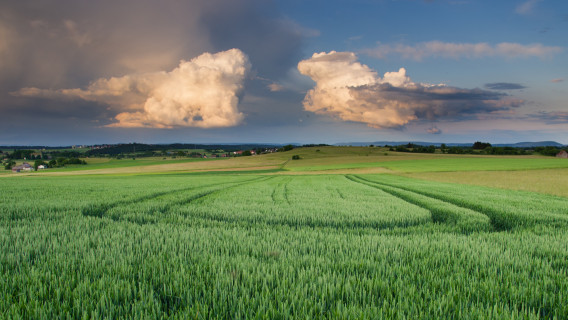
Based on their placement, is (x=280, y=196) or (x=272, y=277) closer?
(x=272, y=277)

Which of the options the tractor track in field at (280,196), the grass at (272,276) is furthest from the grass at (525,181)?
the grass at (272,276)

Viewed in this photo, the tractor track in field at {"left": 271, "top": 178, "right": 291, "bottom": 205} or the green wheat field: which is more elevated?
the green wheat field

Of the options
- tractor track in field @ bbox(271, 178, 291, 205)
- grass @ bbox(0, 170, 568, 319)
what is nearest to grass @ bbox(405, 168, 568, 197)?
tractor track in field @ bbox(271, 178, 291, 205)

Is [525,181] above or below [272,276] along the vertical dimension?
below

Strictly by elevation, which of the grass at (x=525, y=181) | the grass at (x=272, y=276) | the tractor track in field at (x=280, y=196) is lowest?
the grass at (x=525, y=181)

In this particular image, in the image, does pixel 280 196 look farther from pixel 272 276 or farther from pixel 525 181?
pixel 525 181

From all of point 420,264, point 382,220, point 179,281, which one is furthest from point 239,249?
point 382,220

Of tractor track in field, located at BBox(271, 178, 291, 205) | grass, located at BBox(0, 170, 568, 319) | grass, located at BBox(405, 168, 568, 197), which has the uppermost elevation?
grass, located at BBox(0, 170, 568, 319)

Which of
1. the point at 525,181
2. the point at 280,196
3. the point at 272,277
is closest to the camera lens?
the point at 272,277

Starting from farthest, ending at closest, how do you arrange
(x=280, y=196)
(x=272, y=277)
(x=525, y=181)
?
(x=525, y=181) → (x=280, y=196) → (x=272, y=277)

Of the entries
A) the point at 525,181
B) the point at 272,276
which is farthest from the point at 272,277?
the point at 525,181

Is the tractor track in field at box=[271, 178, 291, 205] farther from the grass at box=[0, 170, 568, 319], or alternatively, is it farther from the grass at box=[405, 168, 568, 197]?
the grass at box=[405, 168, 568, 197]

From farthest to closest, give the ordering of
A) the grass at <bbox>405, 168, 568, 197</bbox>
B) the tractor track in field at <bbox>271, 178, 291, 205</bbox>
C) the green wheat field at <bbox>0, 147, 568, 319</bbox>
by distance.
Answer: the grass at <bbox>405, 168, 568, 197</bbox> → the tractor track in field at <bbox>271, 178, 291, 205</bbox> → the green wheat field at <bbox>0, 147, 568, 319</bbox>

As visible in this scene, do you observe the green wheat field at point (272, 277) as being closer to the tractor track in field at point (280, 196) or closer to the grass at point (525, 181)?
the tractor track in field at point (280, 196)
